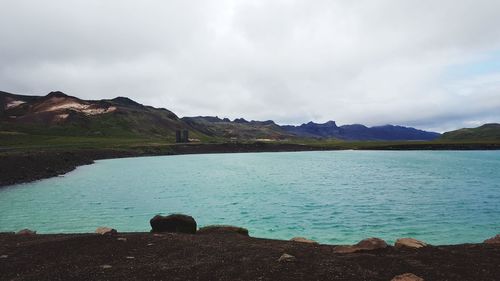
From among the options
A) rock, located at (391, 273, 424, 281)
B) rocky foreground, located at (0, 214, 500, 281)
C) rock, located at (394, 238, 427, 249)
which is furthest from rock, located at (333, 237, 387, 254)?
rock, located at (391, 273, 424, 281)

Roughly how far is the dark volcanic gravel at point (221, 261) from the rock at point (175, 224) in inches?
150

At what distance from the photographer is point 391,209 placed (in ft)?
147

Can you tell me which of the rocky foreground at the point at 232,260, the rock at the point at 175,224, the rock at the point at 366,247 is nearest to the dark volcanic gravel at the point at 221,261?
the rocky foreground at the point at 232,260

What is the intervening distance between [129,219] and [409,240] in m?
30.0

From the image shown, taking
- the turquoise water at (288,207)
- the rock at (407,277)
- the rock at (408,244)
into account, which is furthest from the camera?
the turquoise water at (288,207)

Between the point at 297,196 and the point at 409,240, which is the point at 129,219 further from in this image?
the point at 409,240

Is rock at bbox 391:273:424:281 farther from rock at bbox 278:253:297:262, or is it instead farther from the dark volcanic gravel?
rock at bbox 278:253:297:262

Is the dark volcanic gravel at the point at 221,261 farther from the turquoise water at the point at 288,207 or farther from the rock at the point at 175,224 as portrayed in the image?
the turquoise water at the point at 288,207

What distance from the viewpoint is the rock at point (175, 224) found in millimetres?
26516

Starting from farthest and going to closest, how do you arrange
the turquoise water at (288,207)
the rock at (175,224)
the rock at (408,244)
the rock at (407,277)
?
the turquoise water at (288,207) → the rock at (175,224) → the rock at (408,244) → the rock at (407,277)

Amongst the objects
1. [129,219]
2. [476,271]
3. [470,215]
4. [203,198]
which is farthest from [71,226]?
[470,215]

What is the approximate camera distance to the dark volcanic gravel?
15.7 m

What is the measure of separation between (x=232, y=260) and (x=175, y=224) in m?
9.74

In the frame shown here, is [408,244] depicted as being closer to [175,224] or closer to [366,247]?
[366,247]
